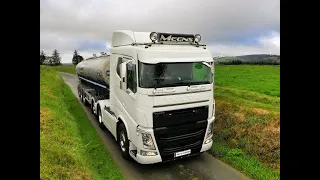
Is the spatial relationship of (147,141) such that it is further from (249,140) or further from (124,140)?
(249,140)

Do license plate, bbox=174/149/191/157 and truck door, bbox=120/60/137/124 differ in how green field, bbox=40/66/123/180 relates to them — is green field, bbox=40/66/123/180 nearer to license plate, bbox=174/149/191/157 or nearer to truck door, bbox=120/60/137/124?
license plate, bbox=174/149/191/157

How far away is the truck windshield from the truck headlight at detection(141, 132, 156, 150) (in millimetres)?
1305

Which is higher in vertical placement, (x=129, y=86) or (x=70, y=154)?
(x=129, y=86)

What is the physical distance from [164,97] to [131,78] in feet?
3.85

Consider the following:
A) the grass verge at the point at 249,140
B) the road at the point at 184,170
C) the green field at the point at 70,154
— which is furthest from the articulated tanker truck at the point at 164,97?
the grass verge at the point at 249,140

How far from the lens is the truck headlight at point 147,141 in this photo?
621 cm

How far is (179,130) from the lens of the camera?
21.3 ft

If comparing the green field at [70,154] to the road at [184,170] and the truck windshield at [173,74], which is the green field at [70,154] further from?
the truck windshield at [173,74]

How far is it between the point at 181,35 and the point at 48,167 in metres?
5.19

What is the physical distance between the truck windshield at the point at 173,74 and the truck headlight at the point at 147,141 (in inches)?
51.4

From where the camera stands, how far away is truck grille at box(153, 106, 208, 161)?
6.29 meters

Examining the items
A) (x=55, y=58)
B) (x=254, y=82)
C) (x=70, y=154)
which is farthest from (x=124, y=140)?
(x=55, y=58)
